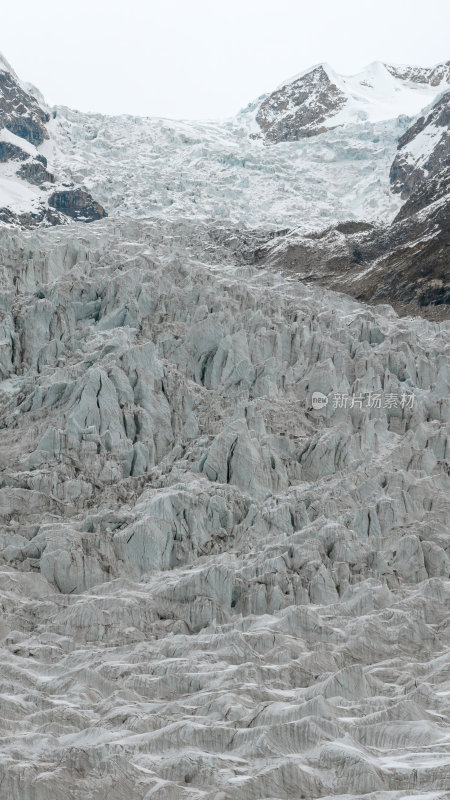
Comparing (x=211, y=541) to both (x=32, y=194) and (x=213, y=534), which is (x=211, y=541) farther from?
(x=32, y=194)

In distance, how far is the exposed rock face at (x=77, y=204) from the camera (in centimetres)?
17712

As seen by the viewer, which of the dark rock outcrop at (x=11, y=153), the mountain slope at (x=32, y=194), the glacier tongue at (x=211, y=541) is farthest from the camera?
the dark rock outcrop at (x=11, y=153)

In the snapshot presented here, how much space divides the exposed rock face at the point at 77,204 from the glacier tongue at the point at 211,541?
277 feet

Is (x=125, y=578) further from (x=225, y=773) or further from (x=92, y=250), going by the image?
(x=92, y=250)

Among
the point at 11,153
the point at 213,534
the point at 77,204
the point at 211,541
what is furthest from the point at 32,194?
the point at 211,541

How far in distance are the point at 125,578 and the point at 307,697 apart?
1453 cm

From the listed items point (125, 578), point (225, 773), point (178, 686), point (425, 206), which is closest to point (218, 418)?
point (125, 578)

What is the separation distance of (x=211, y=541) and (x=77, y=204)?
139125 mm

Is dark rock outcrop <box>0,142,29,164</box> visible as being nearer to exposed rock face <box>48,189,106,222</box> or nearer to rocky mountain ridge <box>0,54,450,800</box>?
exposed rock face <box>48,189,106,222</box>

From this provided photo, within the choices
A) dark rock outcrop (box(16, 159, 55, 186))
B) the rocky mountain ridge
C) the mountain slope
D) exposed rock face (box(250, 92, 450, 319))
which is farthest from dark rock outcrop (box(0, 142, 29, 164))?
the rocky mountain ridge

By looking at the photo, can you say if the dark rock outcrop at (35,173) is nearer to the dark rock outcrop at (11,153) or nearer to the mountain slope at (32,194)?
the mountain slope at (32,194)

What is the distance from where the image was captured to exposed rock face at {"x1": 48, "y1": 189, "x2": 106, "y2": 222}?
17712 centimetres

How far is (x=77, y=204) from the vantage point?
593 ft

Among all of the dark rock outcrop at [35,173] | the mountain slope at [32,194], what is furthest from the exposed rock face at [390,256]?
the dark rock outcrop at [35,173]
